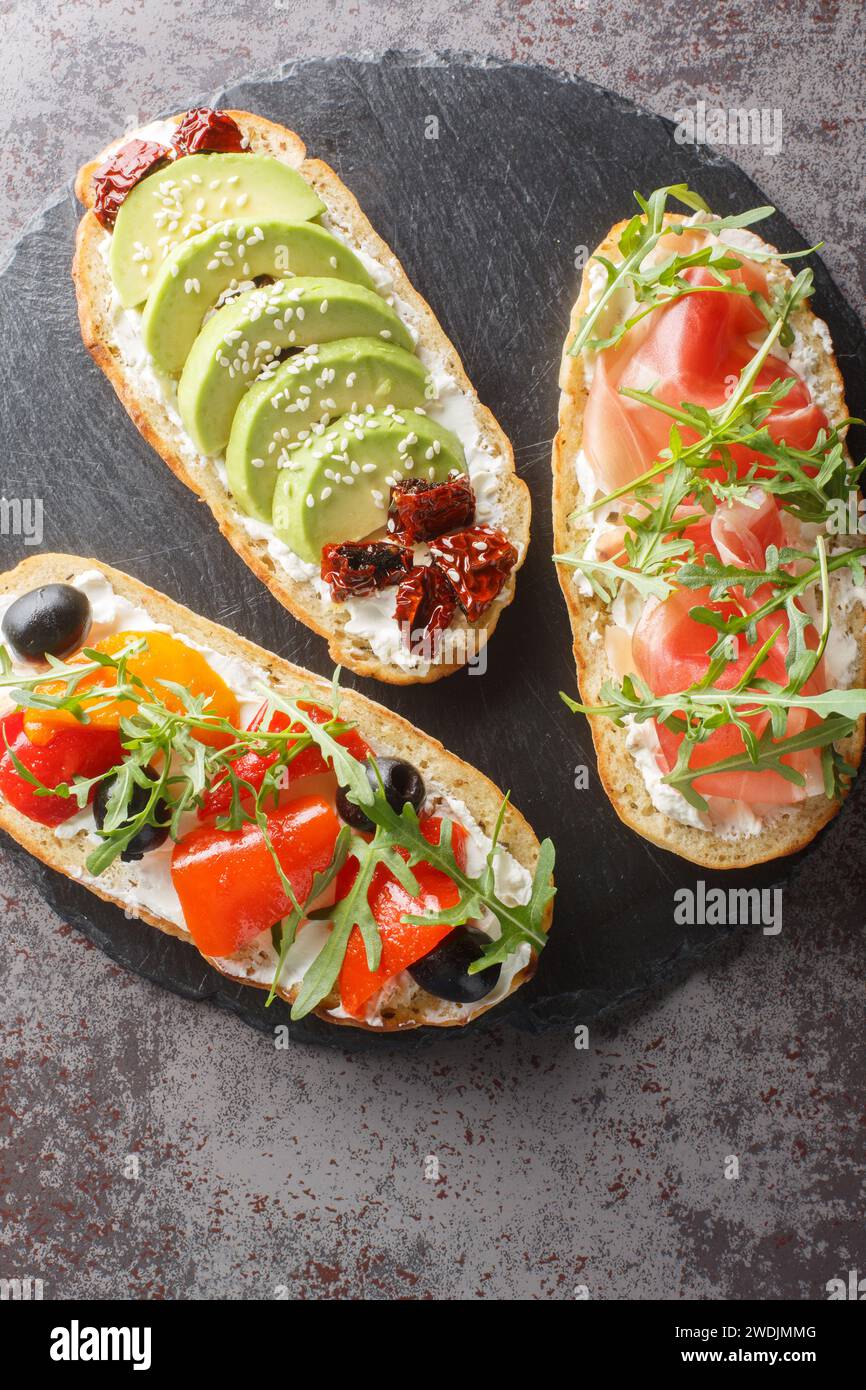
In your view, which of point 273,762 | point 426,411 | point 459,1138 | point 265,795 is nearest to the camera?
point 265,795

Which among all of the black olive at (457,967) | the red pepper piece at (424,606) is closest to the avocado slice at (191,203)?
the red pepper piece at (424,606)

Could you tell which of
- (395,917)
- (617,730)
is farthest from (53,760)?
(617,730)

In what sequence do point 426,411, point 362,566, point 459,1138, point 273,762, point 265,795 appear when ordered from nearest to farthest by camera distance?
point 265,795
point 273,762
point 362,566
point 426,411
point 459,1138

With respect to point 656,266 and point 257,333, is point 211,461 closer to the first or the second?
point 257,333

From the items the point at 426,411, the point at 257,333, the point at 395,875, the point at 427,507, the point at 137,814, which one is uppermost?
the point at 257,333

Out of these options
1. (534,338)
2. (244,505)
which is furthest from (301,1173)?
(534,338)

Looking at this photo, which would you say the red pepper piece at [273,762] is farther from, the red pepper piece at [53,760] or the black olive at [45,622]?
the black olive at [45,622]
